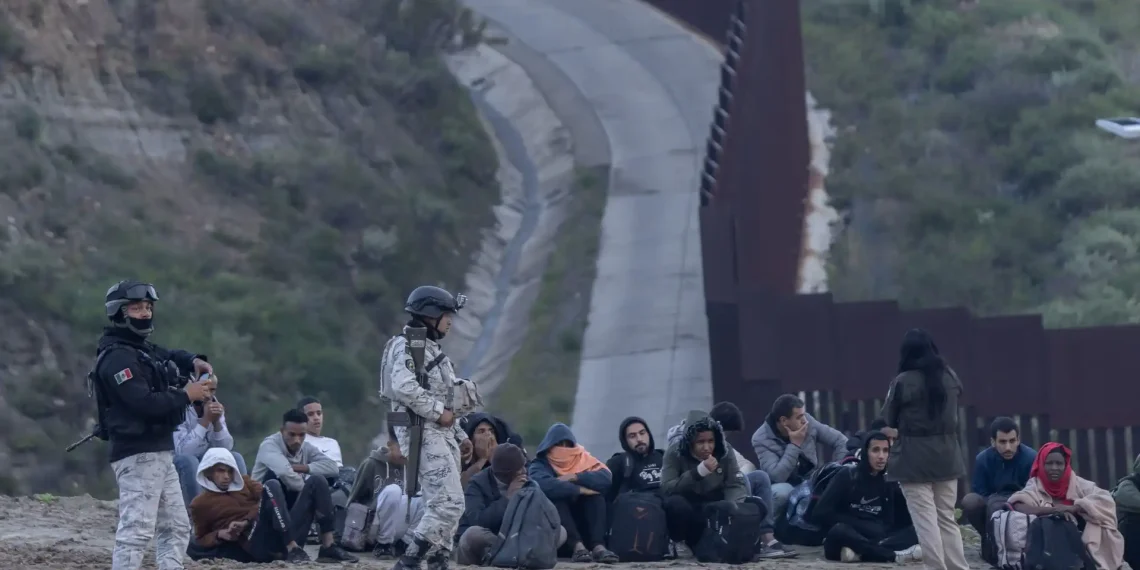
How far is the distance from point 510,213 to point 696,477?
20322 millimetres

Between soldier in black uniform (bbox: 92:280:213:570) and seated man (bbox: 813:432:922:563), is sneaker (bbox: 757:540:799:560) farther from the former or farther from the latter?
soldier in black uniform (bbox: 92:280:213:570)

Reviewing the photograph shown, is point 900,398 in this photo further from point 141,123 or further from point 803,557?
point 141,123

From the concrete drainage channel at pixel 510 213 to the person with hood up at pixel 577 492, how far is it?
12.5 m

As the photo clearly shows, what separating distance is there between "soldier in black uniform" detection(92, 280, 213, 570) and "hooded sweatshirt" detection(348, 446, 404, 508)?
2.98 meters

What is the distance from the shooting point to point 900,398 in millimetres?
10641

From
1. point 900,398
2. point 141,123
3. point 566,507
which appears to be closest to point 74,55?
point 141,123

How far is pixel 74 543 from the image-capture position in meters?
12.4

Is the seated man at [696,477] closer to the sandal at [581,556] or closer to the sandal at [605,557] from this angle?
the sandal at [605,557]

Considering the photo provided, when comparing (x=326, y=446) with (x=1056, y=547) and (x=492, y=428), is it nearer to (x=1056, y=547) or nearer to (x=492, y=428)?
(x=492, y=428)

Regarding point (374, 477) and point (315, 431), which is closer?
point (374, 477)

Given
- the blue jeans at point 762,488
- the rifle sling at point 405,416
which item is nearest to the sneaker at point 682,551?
the blue jeans at point 762,488

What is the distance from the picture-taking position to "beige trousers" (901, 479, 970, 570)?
1068cm

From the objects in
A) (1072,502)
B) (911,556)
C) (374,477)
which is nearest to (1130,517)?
(1072,502)

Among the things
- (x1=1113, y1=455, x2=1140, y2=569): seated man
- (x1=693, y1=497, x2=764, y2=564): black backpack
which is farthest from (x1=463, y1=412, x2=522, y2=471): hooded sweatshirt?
(x1=1113, y1=455, x2=1140, y2=569): seated man
